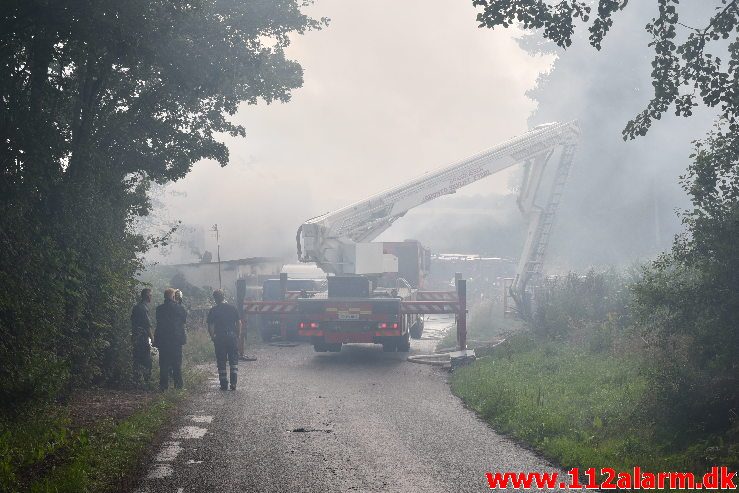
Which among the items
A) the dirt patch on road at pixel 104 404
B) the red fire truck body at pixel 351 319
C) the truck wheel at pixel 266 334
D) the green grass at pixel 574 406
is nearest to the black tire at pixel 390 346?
the red fire truck body at pixel 351 319

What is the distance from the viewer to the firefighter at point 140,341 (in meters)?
13.9

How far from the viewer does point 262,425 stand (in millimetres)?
10375

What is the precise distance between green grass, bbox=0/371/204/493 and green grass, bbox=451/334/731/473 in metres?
4.35

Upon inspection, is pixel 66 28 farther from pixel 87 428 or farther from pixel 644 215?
pixel 644 215

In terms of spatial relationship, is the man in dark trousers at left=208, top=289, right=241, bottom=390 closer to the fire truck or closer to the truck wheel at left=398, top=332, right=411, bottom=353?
the fire truck

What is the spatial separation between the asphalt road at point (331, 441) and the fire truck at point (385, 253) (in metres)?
3.06

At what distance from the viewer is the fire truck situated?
60.0ft

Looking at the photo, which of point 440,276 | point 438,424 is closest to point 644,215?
point 440,276

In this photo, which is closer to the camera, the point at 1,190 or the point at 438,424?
the point at 438,424

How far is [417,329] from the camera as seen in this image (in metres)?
25.1

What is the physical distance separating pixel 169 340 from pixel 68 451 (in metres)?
5.38

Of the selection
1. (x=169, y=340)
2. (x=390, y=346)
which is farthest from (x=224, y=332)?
(x=390, y=346)

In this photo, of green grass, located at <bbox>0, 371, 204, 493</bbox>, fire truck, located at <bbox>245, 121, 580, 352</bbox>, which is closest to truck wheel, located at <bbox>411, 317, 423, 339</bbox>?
fire truck, located at <bbox>245, 121, 580, 352</bbox>

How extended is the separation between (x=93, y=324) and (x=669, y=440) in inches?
342
